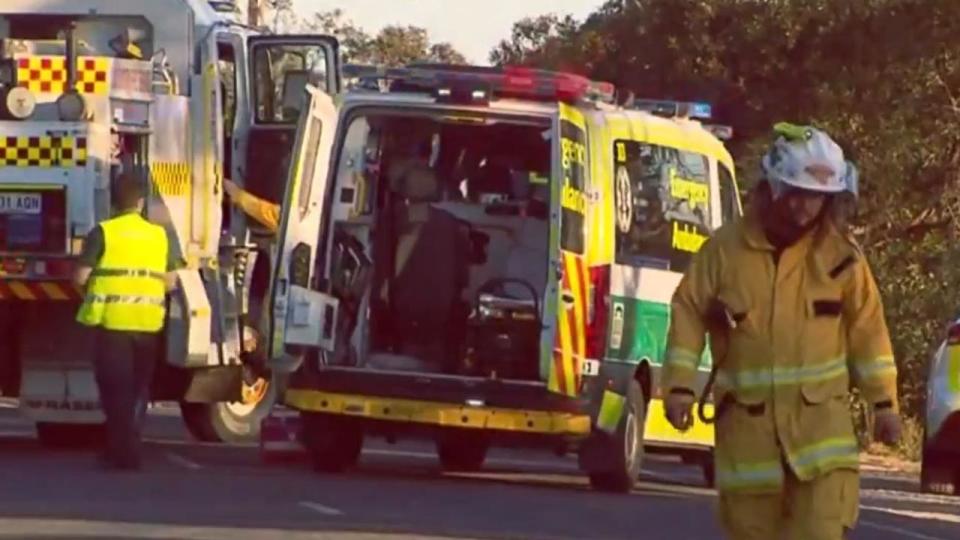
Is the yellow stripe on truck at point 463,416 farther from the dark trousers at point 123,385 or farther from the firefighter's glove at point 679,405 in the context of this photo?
the firefighter's glove at point 679,405

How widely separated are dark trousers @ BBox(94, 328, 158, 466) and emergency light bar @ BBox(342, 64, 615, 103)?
2224 millimetres

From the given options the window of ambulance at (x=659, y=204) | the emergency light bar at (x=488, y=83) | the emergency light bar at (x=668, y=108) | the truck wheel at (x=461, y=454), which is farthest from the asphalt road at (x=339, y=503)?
the emergency light bar at (x=668, y=108)

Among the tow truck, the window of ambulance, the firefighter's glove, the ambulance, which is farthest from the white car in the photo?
the firefighter's glove

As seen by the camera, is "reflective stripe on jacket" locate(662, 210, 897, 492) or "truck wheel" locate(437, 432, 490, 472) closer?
"reflective stripe on jacket" locate(662, 210, 897, 492)

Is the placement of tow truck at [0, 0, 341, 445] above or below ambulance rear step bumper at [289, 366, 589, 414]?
above

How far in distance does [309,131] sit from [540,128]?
1.37 metres

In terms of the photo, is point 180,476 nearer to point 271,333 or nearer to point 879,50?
point 271,333

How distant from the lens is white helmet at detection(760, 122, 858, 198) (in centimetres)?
851

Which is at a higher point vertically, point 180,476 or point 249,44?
point 249,44

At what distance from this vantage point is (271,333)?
16.6 m

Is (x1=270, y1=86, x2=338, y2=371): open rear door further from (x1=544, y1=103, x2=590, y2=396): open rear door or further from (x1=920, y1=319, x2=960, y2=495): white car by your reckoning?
(x1=920, y1=319, x2=960, y2=495): white car

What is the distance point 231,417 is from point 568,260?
195 inches

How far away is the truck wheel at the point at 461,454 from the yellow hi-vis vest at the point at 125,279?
202 centimetres

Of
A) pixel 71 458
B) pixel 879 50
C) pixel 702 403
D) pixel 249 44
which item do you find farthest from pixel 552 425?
pixel 879 50
